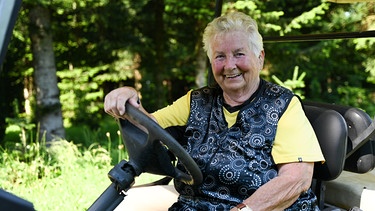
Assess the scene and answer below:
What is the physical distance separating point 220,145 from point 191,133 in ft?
0.63

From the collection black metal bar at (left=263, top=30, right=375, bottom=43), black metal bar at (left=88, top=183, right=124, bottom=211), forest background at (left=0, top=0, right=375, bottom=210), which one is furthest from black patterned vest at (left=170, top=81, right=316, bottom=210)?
forest background at (left=0, top=0, right=375, bottom=210)

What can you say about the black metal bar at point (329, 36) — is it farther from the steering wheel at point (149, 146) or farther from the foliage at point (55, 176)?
the foliage at point (55, 176)

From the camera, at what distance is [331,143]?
2234mm

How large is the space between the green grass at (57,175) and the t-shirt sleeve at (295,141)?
2.16m

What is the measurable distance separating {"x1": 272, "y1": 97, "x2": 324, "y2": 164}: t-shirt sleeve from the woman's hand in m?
0.62

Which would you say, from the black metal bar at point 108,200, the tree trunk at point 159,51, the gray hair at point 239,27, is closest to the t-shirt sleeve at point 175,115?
the gray hair at point 239,27

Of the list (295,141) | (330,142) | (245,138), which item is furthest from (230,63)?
(330,142)

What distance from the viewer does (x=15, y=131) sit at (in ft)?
29.3

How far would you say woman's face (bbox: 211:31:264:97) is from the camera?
7.22 ft

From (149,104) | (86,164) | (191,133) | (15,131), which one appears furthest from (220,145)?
(149,104)

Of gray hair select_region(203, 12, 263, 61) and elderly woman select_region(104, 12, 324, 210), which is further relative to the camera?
gray hair select_region(203, 12, 263, 61)

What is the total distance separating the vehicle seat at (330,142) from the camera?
87.4 inches

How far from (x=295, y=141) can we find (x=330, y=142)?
0.79 ft

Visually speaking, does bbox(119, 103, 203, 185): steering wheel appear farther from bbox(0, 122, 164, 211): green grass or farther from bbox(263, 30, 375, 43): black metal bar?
bbox(0, 122, 164, 211): green grass
